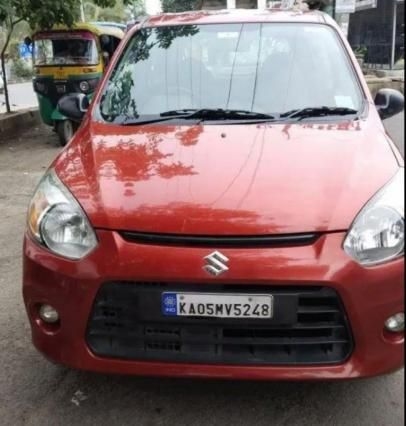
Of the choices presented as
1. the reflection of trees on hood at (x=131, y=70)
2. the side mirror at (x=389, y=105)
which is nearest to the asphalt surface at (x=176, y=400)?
the side mirror at (x=389, y=105)

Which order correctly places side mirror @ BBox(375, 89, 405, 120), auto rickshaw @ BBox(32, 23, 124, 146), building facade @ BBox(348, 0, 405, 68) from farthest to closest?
building facade @ BBox(348, 0, 405, 68), auto rickshaw @ BBox(32, 23, 124, 146), side mirror @ BBox(375, 89, 405, 120)

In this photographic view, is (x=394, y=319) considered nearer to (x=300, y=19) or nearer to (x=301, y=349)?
(x=301, y=349)

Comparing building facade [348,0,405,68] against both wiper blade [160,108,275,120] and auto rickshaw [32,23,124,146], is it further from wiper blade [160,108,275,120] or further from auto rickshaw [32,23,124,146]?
wiper blade [160,108,275,120]

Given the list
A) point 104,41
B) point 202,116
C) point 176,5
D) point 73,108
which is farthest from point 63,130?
point 176,5

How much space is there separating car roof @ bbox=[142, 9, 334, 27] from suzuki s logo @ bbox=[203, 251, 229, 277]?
2140 mm

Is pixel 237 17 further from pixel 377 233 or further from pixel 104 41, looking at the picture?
pixel 104 41

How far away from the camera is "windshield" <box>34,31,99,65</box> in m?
9.65

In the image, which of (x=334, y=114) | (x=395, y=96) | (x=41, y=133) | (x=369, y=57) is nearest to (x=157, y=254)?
(x=334, y=114)

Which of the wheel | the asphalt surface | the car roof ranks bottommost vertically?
the wheel

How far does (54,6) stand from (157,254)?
7.53m

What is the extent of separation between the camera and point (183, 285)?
2393 millimetres

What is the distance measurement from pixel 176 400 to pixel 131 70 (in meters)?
2.03

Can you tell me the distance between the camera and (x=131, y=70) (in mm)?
3879

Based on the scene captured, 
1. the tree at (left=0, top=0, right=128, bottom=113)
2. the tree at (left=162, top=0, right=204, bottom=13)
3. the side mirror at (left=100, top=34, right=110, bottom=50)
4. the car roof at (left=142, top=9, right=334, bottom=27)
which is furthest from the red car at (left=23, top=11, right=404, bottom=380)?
the tree at (left=162, top=0, right=204, bottom=13)
